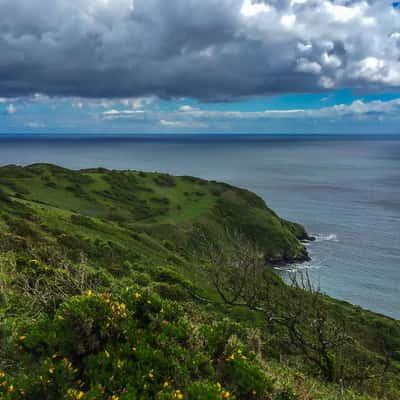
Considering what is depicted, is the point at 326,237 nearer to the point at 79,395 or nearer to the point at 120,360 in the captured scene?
the point at 120,360

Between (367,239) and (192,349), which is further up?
(192,349)

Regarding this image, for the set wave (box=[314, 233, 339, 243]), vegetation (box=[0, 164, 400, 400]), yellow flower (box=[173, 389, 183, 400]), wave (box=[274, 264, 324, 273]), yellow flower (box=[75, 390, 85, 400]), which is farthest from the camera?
wave (box=[314, 233, 339, 243])

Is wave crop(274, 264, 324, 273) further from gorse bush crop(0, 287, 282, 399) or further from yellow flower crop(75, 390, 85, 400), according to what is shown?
yellow flower crop(75, 390, 85, 400)

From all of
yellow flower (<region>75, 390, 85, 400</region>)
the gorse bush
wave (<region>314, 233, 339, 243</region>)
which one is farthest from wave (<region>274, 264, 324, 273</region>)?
yellow flower (<region>75, 390, 85, 400</region>)

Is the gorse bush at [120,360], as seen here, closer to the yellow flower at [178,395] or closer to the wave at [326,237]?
the yellow flower at [178,395]

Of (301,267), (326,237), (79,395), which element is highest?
(79,395)

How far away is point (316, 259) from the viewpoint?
329 ft

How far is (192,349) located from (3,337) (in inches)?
208

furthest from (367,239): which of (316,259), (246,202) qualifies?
(246,202)

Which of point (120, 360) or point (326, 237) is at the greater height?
point (120, 360)

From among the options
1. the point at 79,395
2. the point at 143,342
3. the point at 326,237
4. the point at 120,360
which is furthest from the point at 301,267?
the point at 79,395

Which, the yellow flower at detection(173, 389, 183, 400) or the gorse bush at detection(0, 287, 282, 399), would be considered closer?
the yellow flower at detection(173, 389, 183, 400)

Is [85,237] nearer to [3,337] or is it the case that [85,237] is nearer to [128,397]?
[3,337]

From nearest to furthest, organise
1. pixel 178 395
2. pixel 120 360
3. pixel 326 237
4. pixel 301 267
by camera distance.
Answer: pixel 178 395, pixel 120 360, pixel 301 267, pixel 326 237
